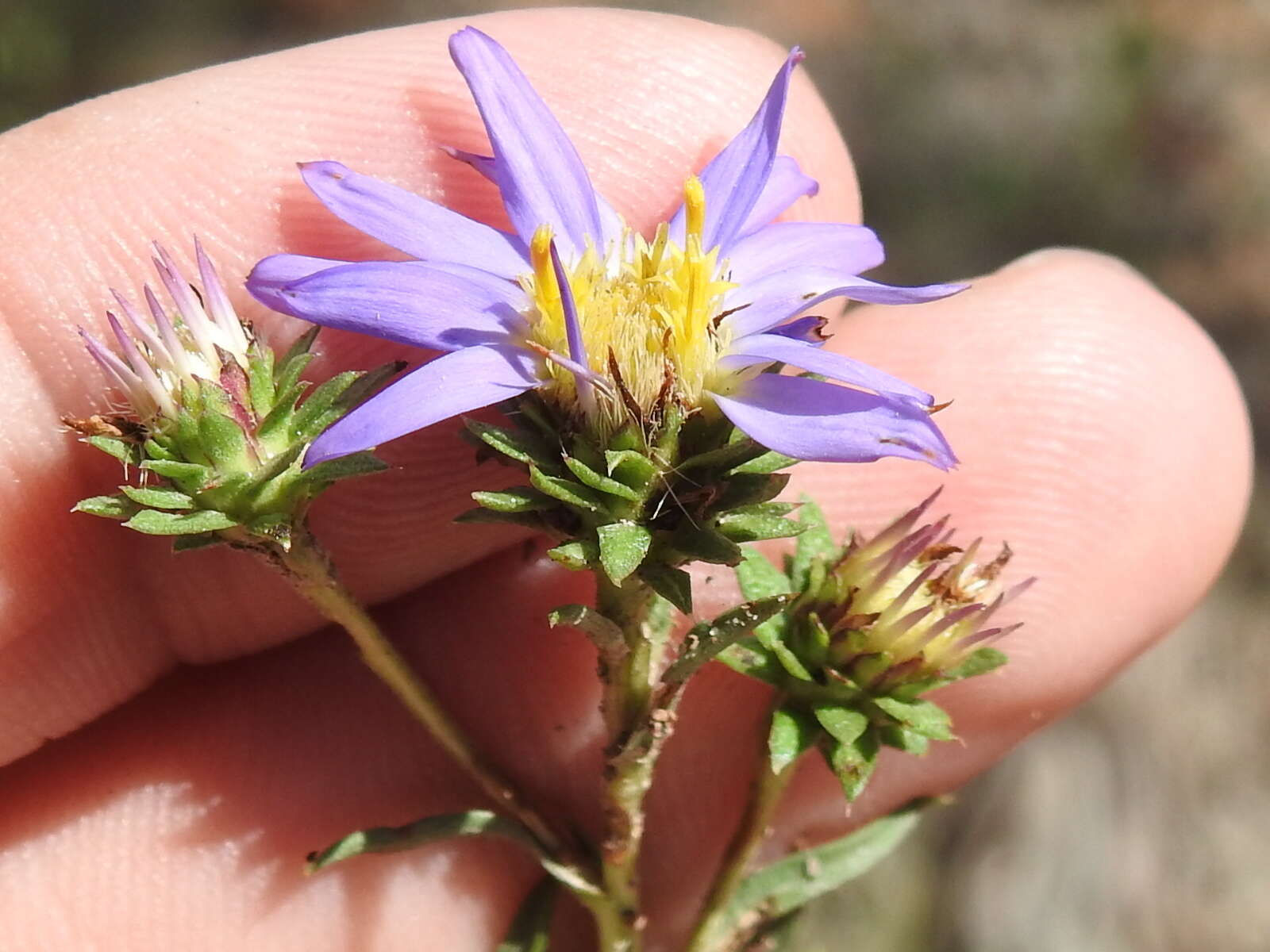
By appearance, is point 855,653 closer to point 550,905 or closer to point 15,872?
point 550,905

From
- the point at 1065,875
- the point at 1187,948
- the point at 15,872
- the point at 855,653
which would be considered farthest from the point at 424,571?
the point at 1187,948

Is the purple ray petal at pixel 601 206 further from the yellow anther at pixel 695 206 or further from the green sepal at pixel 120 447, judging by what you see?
the green sepal at pixel 120 447

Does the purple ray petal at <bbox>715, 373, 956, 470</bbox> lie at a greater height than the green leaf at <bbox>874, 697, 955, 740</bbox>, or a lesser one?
greater

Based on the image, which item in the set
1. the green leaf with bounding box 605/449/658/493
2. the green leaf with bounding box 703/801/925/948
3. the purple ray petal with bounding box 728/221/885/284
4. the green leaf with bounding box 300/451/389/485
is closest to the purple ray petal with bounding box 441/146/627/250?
the purple ray petal with bounding box 728/221/885/284

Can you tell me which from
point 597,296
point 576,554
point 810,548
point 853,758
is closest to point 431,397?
point 576,554

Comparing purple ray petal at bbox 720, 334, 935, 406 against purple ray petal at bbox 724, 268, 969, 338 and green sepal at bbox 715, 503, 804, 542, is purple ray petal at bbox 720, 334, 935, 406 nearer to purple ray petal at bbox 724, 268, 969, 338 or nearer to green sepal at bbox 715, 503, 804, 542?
purple ray petal at bbox 724, 268, 969, 338

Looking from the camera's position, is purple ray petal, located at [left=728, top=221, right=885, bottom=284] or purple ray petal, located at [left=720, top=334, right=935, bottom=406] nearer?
purple ray petal, located at [left=720, top=334, right=935, bottom=406]

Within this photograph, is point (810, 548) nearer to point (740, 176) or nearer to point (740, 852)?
point (740, 852)

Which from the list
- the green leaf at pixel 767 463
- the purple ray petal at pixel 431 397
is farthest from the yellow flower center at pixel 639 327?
the green leaf at pixel 767 463
